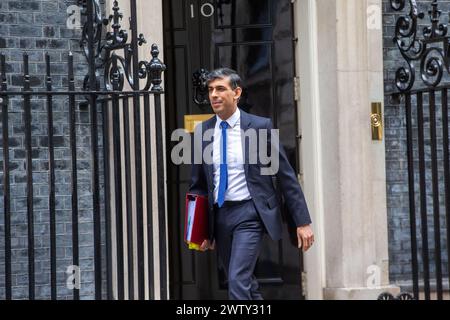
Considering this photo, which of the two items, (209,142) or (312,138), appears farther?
(312,138)

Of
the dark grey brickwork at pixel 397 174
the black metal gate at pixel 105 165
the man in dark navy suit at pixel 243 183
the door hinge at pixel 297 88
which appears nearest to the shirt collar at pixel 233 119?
the man in dark navy suit at pixel 243 183

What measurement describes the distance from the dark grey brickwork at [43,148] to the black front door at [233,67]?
0.99m

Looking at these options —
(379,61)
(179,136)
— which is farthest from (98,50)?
Result: (379,61)

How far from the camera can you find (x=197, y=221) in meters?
7.33

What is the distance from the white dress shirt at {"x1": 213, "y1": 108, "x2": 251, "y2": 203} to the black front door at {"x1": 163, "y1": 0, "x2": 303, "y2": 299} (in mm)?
2127

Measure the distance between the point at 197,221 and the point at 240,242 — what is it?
333 millimetres

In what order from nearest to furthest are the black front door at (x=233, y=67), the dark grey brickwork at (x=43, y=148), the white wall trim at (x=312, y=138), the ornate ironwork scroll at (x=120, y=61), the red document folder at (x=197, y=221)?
the red document folder at (x=197, y=221) < the ornate ironwork scroll at (x=120, y=61) < the dark grey brickwork at (x=43, y=148) < the white wall trim at (x=312, y=138) < the black front door at (x=233, y=67)

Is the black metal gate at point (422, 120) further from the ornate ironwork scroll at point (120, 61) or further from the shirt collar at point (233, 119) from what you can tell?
the ornate ironwork scroll at point (120, 61)

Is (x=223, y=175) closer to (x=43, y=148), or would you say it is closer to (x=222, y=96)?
(x=222, y=96)

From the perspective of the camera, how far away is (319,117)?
30.7ft

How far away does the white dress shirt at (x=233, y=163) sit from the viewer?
7.25 metres

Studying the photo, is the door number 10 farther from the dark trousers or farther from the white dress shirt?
the dark trousers

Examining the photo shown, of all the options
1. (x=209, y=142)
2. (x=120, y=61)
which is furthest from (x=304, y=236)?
(x=120, y=61)

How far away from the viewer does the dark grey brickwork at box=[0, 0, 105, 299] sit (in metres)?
8.46
